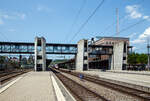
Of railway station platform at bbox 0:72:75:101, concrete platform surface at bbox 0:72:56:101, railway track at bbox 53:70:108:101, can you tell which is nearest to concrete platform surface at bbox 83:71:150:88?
railway track at bbox 53:70:108:101

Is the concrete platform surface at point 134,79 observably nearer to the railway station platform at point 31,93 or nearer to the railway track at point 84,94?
the railway track at point 84,94

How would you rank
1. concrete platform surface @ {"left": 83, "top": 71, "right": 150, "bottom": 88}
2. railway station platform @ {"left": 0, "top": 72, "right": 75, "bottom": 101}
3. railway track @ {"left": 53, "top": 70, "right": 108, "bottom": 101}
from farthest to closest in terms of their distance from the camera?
concrete platform surface @ {"left": 83, "top": 71, "right": 150, "bottom": 88} → railway track @ {"left": 53, "top": 70, "right": 108, "bottom": 101} → railway station platform @ {"left": 0, "top": 72, "right": 75, "bottom": 101}

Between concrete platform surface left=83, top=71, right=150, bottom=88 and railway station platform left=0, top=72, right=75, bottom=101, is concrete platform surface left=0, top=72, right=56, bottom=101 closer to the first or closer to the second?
railway station platform left=0, top=72, right=75, bottom=101

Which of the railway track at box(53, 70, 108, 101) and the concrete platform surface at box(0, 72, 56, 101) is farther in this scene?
the railway track at box(53, 70, 108, 101)

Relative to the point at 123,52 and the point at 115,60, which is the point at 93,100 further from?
the point at 115,60

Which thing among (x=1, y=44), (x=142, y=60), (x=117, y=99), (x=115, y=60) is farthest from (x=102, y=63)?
(x=117, y=99)

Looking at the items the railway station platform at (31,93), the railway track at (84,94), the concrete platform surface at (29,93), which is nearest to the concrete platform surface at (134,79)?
the railway track at (84,94)

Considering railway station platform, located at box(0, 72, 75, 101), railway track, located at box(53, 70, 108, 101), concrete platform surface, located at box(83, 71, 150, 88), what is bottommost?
concrete platform surface, located at box(83, 71, 150, 88)

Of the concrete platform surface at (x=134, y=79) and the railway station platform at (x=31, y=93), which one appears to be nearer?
the railway station platform at (x=31, y=93)

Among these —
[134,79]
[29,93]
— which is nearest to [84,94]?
[29,93]

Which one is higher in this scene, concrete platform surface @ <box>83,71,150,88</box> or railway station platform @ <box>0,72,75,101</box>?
railway station platform @ <box>0,72,75,101</box>

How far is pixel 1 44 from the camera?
72.1m

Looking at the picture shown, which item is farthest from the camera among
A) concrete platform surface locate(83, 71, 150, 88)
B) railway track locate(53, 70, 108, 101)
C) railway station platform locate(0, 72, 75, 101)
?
concrete platform surface locate(83, 71, 150, 88)

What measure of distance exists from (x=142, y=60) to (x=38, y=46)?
182 feet
